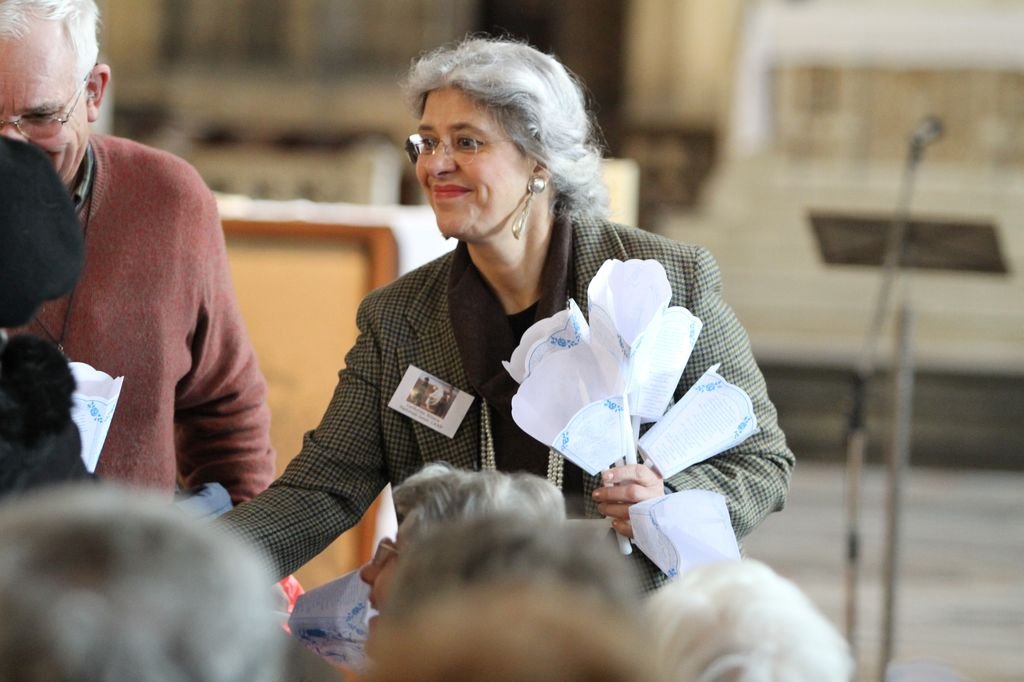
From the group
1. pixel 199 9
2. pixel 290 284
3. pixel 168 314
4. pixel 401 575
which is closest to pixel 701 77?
pixel 199 9

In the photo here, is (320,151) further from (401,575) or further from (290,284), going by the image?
(401,575)

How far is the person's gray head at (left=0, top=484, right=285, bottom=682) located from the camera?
1151 mm

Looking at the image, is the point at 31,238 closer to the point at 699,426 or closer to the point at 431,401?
the point at 431,401

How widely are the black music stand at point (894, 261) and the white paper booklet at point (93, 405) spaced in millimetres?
2879

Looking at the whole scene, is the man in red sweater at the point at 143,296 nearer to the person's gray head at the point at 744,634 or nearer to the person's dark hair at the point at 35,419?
the person's dark hair at the point at 35,419

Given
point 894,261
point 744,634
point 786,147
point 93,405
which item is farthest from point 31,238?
point 786,147

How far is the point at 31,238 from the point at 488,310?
109 cm

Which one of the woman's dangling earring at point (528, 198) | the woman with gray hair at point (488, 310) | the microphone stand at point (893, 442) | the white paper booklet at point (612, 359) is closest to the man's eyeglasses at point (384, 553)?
the white paper booklet at point (612, 359)

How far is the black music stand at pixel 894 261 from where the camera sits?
16.1ft

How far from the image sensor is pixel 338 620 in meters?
2.52

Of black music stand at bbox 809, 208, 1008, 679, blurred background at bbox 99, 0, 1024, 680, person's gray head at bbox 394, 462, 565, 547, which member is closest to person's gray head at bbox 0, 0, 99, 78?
person's gray head at bbox 394, 462, 565, 547

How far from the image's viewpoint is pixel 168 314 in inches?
117

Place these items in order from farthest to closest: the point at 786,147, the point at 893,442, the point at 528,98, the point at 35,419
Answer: the point at 786,147 → the point at 893,442 → the point at 528,98 → the point at 35,419

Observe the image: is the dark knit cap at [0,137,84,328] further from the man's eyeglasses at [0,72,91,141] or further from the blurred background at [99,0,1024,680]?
the blurred background at [99,0,1024,680]
